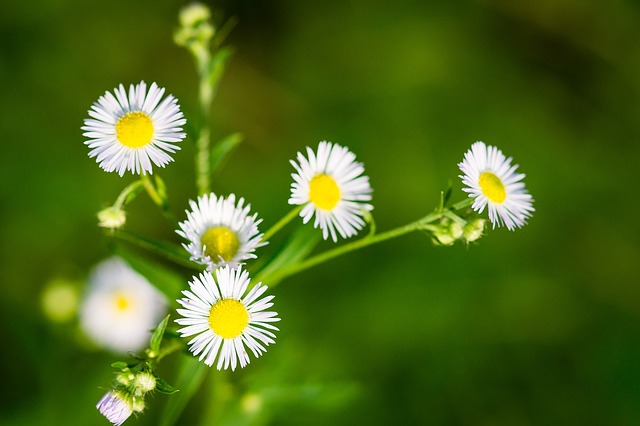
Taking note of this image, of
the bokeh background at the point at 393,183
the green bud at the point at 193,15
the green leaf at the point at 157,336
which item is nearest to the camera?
the green leaf at the point at 157,336

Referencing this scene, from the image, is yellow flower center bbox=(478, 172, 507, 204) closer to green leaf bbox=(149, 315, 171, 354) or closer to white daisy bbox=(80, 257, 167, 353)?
green leaf bbox=(149, 315, 171, 354)

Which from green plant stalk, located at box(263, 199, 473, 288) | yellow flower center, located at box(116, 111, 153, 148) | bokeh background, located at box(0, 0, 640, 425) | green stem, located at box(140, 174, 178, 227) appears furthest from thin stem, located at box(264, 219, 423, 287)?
bokeh background, located at box(0, 0, 640, 425)

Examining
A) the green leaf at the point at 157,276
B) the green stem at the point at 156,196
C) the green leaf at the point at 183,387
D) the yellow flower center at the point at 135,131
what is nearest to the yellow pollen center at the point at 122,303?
the green leaf at the point at 157,276

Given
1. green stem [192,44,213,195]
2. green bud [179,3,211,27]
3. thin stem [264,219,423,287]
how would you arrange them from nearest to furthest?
thin stem [264,219,423,287], green stem [192,44,213,195], green bud [179,3,211,27]

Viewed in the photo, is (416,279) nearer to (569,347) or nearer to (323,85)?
(569,347)

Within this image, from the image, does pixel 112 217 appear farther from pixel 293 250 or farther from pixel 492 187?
pixel 492 187

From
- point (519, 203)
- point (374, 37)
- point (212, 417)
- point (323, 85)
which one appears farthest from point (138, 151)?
point (374, 37)

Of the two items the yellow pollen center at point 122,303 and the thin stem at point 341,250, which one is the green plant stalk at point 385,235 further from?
the yellow pollen center at point 122,303
